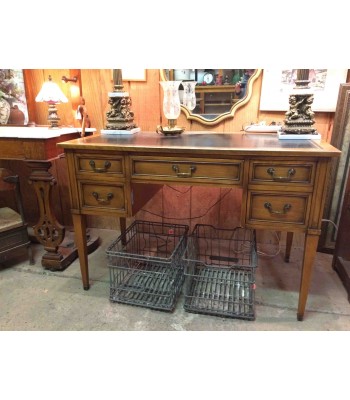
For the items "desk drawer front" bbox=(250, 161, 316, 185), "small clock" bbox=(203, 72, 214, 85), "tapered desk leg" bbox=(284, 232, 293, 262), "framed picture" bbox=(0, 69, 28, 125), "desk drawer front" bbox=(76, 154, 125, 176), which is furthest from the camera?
"framed picture" bbox=(0, 69, 28, 125)

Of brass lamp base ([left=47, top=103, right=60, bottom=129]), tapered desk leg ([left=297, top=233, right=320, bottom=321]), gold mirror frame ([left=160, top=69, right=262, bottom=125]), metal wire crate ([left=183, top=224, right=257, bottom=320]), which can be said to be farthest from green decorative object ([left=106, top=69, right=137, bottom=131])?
tapered desk leg ([left=297, top=233, right=320, bottom=321])

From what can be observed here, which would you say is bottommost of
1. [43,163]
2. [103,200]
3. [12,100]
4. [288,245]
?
[288,245]

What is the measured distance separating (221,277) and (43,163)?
110 cm

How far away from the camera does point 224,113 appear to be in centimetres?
168

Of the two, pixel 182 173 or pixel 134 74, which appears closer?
pixel 182 173

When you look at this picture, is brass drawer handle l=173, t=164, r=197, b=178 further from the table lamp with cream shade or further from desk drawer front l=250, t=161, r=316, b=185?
the table lamp with cream shade

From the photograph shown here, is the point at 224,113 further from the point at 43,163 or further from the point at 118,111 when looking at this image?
the point at 43,163

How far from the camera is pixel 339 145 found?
156 centimetres

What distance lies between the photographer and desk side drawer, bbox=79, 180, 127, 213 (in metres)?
1.27

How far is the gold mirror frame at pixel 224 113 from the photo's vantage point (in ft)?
5.24

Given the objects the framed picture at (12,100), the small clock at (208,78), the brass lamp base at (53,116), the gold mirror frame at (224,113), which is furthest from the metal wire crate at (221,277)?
the framed picture at (12,100)

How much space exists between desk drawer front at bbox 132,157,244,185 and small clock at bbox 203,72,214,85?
69cm

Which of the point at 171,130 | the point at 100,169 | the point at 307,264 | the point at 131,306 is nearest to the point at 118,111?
the point at 171,130
